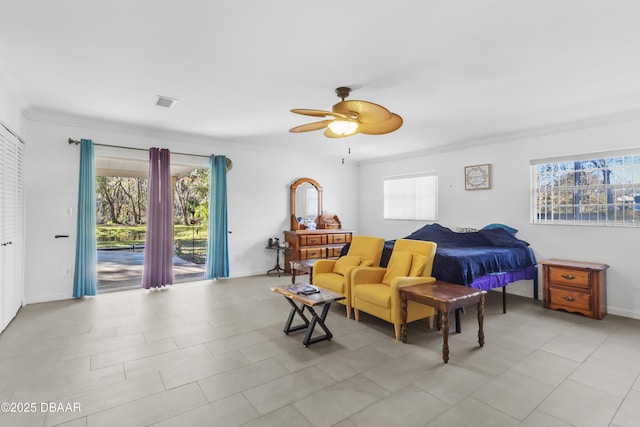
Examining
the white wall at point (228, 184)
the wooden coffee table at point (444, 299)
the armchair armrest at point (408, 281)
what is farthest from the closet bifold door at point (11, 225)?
the wooden coffee table at point (444, 299)

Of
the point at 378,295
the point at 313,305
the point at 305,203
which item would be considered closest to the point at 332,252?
the point at 305,203

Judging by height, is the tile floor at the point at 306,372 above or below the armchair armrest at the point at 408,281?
below

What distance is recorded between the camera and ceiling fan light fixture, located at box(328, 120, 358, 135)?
→ 308cm

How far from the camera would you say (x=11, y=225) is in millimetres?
3619

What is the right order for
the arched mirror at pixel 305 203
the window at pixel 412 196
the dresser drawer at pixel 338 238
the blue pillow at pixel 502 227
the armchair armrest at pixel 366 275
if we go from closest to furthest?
the armchair armrest at pixel 366 275
the blue pillow at pixel 502 227
the window at pixel 412 196
the arched mirror at pixel 305 203
the dresser drawer at pixel 338 238

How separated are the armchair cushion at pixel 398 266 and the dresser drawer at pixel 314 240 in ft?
9.30

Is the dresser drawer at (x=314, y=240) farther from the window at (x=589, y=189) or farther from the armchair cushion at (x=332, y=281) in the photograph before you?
the window at (x=589, y=189)

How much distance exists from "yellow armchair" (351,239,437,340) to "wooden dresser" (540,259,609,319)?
6.12ft

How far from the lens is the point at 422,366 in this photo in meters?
2.63

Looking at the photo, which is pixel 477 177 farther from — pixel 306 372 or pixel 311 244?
pixel 306 372

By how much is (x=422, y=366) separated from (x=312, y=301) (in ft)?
3.47

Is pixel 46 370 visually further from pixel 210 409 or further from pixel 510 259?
pixel 510 259

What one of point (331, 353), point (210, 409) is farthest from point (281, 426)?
point (331, 353)

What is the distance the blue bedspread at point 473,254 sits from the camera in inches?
141
